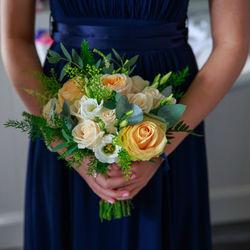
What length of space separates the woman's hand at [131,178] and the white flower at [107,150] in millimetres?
98

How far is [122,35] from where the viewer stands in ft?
2.99

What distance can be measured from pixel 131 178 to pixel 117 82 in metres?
0.25

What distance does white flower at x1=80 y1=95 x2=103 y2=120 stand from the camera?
2.21ft

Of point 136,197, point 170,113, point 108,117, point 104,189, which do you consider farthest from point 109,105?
point 136,197

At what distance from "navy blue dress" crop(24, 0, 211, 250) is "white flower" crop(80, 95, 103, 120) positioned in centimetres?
30

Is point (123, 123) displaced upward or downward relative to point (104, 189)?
upward

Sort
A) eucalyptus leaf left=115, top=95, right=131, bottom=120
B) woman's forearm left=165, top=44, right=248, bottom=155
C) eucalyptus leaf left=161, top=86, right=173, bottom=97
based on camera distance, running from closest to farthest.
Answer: eucalyptus leaf left=115, top=95, right=131, bottom=120 → eucalyptus leaf left=161, top=86, right=173, bottom=97 → woman's forearm left=165, top=44, right=248, bottom=155

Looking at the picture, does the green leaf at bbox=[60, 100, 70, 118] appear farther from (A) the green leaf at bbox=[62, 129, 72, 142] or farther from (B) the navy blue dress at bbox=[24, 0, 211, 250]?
(B) the navy blue dress at bbox=[24, 0, 211, 250]

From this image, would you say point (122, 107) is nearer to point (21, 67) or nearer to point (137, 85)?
point (137, 85)

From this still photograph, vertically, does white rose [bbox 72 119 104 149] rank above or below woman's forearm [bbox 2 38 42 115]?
below

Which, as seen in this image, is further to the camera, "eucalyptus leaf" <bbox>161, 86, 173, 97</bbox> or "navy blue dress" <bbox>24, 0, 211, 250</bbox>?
"navy blue dress" <bbox>24, 0, 211, 250</bbox>

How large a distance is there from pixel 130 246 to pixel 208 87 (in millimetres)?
552

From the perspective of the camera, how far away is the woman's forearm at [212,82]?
885mm

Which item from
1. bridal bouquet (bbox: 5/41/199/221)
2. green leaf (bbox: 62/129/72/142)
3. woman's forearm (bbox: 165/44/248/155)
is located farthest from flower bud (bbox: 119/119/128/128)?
woman's forearm (bbox: 165/44/248/155)
